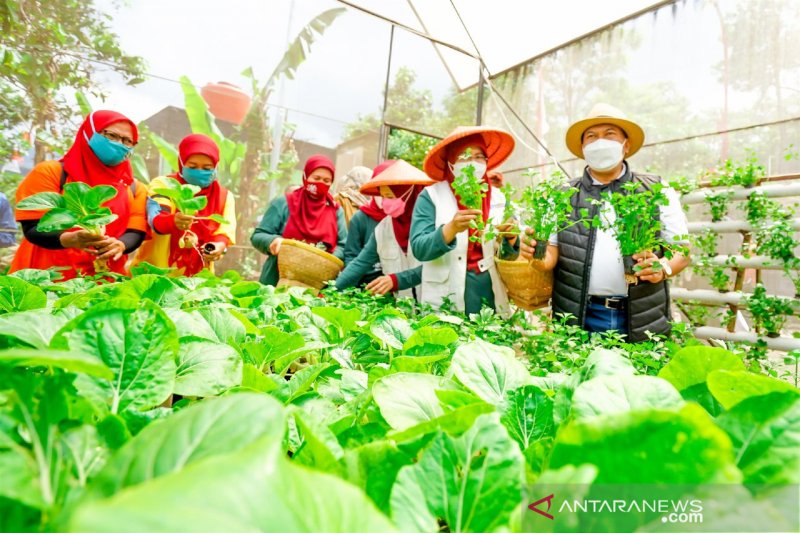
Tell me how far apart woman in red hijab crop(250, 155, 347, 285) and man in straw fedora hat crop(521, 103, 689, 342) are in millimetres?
1692

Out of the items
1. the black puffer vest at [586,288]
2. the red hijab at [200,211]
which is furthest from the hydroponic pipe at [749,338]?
the red hijab at [200,211]

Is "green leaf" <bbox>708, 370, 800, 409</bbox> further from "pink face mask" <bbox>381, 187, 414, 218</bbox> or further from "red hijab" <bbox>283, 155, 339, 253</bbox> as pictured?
"red hijab" <bbox>283, 155, 339, 253</bbox>

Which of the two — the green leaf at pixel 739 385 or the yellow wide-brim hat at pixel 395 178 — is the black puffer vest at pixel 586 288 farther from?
the green leaf at pixel 739 385

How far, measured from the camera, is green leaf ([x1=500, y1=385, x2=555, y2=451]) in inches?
14.3

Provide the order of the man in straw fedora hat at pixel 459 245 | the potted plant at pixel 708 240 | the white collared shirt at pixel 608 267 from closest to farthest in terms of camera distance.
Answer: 1. the white collared shirt at pixel 608 267
2. the man in straw fedora hat at pixel 459 245
3. the potted plant at pixel 708 240

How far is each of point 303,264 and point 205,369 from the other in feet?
7.08

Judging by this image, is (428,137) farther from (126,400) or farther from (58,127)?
(126,400)

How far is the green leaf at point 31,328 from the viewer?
35 cm

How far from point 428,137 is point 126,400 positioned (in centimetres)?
689

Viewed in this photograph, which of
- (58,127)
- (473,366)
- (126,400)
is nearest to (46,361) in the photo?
(126,400)

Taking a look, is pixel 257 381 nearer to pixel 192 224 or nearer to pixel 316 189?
pixel 192 224

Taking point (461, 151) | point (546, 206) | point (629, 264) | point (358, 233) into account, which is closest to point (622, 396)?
point (546, 206)

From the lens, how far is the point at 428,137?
6.88 m

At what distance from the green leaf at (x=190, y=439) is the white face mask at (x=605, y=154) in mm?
2240
